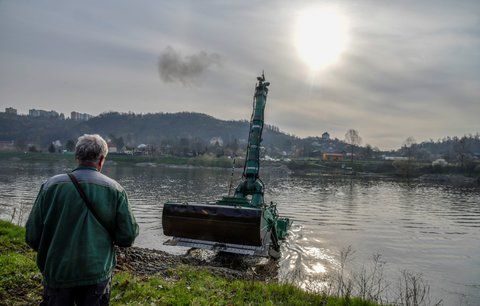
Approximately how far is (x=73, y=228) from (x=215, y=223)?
10677mm

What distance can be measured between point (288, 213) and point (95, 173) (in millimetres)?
→ 28421

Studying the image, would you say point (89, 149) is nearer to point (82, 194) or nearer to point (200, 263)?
point (82, 194)

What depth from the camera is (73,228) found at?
410cm

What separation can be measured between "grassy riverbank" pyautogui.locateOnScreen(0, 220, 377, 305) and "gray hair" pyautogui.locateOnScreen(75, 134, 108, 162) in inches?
171

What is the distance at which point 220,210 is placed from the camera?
14.5 metres

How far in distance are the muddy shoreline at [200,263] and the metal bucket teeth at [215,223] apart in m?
1.07

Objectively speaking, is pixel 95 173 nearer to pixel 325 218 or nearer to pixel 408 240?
pixel 408 240

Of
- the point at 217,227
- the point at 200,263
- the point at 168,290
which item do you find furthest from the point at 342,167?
the point at 168,290

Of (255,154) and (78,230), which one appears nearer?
(78,230)

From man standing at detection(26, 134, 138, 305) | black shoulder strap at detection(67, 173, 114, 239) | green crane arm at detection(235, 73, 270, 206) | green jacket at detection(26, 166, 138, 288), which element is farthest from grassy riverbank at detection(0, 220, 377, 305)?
green crane arm at detection(235, 73, 270, 206)

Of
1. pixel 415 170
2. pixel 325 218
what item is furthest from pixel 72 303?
pixel 415 170

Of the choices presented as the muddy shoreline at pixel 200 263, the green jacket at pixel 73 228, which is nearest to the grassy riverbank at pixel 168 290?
the muddy shoreline at pixel 200 263

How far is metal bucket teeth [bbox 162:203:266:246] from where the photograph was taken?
1412cm

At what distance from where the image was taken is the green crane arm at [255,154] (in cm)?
1836
